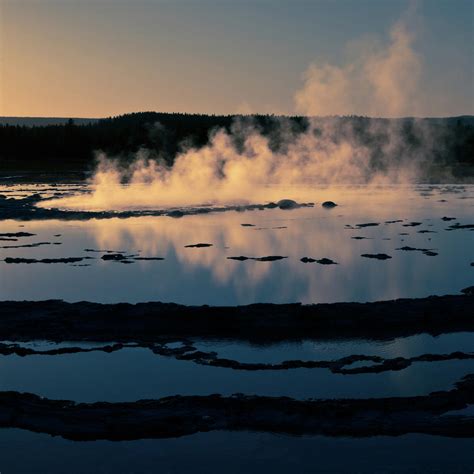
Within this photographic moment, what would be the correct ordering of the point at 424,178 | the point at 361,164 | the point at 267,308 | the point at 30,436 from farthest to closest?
1. the point at 361,164
2. the point at 424,178
3. the point at 267,308
4. the point at 30,436

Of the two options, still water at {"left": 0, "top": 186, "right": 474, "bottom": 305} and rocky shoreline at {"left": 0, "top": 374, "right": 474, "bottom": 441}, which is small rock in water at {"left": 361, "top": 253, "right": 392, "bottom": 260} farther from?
rocky shoreline at {"left": 0, "top": 374, "right": 474, "bottom": 441}

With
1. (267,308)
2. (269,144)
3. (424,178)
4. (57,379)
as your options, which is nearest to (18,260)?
(267,308)

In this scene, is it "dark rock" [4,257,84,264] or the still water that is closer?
the still water

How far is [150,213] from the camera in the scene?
1094 inches

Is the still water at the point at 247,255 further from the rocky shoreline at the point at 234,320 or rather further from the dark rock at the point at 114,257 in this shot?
the rocky shoreline at the point at 234,320

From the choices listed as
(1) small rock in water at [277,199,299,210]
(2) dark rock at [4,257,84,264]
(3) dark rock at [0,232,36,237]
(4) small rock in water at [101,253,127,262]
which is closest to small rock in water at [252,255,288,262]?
(4) small rock in water at [101,253,127,262]

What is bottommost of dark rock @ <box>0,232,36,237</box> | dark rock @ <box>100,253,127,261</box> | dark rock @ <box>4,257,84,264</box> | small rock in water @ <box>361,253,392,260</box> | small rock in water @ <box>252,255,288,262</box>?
dark rock @ <box>0,232,36,237</box>

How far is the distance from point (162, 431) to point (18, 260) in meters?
10.4

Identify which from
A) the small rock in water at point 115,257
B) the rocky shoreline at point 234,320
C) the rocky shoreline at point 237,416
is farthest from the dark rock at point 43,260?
the rocky shoreline at point 237,416

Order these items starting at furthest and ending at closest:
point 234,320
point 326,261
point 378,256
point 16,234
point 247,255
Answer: point 16,234
point 247,255
point 378,256
point 326,261
point 234,320

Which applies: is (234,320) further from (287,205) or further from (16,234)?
(287,205)

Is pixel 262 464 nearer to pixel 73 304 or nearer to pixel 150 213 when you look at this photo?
pixel 73 304

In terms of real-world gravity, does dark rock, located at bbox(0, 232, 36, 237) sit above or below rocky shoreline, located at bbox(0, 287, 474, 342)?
below

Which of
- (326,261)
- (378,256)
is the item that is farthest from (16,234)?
(378,256)
